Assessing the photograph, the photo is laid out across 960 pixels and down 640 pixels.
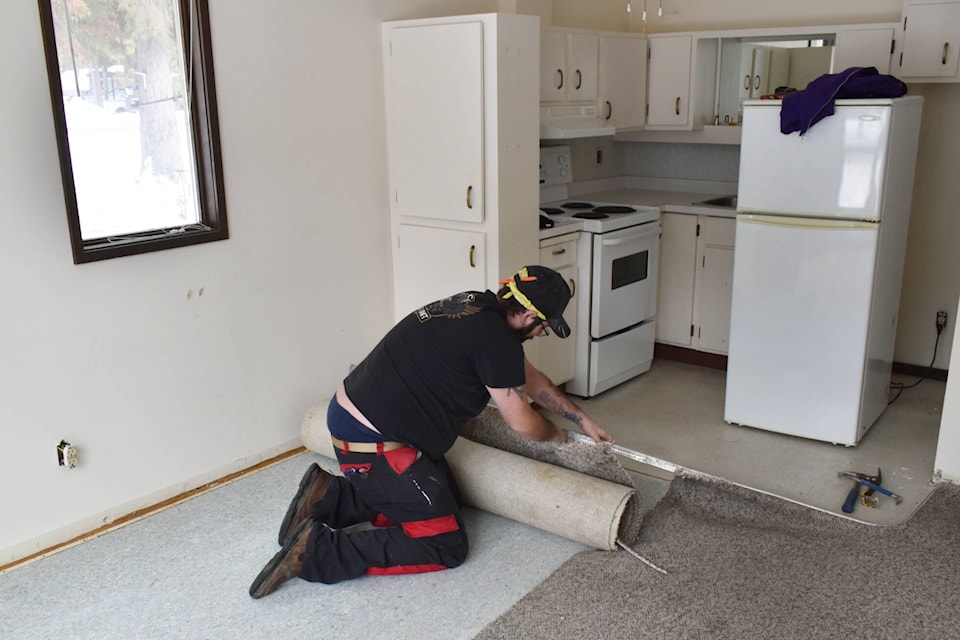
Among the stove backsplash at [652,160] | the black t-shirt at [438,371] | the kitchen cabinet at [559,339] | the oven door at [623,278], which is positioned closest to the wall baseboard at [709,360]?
the oven door at [623,278]

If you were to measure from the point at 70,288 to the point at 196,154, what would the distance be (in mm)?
695

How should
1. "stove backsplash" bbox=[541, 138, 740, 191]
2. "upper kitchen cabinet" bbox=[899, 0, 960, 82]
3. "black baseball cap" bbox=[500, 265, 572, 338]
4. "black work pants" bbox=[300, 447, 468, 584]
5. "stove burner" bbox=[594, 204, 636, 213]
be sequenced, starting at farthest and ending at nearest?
1. "stove backsplash" bbox=[541, 138, 740, 191]
2. "stove burner" bbox=[594, 204, 636, 213]
3. "upper kitchen cabinet" bbox=[899, 0, 960, 82]
4. "black work pants" bbox=[300, 447, 468, 584]
5. "black baseball cap" bbox=[500, 265, 572, 338]

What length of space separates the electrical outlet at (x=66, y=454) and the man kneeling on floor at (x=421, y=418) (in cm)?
79

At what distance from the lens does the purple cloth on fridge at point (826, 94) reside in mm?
3398

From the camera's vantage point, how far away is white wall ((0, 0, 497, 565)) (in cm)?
274

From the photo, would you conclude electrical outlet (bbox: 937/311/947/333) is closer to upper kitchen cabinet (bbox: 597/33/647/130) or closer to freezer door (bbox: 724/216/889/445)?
freezer door (bbox: 724/216/889/445)

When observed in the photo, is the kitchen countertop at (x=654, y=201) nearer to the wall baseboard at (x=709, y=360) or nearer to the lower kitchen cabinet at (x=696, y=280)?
the lower kitchen cabinet at (x=696, y=280)

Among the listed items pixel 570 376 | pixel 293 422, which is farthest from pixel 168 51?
pixel 570 376

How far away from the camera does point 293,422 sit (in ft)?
12.1

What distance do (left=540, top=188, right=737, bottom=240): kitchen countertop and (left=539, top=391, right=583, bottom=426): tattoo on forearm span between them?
3.82ft

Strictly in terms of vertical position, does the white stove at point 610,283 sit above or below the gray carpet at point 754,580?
above

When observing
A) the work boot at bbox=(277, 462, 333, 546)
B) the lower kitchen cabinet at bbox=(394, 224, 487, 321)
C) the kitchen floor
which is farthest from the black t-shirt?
the kitchen floor

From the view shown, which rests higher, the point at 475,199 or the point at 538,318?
the point at 475,199

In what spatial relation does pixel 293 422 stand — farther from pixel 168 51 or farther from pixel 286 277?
pixel 168 51
